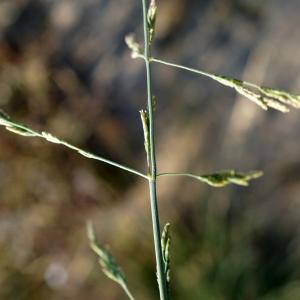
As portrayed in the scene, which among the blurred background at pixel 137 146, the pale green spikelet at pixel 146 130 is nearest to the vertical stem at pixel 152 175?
the pale green spikelet at pixel 146 130

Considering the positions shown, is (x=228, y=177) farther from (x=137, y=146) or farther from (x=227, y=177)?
(x=137, y=146)

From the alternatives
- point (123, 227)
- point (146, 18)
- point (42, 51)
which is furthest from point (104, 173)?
point (146, 18)

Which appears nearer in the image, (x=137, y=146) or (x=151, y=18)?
(x=151, y=18)

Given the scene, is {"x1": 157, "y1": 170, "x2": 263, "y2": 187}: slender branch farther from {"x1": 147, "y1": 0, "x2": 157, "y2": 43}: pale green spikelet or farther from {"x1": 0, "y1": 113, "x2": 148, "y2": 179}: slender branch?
{"x1": 147, "y1": 0, "x2": 157, "y2": 43}: pale green spikelet

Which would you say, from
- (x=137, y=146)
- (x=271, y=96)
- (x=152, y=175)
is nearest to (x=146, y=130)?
(x=152, y=175)

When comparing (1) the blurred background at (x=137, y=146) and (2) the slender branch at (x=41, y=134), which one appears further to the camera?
(1) the blurred background at (x=137, y=146)

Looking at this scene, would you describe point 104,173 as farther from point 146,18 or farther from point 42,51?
point 146,18

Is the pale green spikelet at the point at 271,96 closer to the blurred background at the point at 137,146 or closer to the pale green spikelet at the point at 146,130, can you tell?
the pale green spikelet at the point at 146,130

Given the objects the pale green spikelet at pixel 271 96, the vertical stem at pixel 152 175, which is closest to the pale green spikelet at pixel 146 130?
the vertical stem at pixel 152 175

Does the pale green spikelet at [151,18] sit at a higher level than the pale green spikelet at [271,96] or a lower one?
higher

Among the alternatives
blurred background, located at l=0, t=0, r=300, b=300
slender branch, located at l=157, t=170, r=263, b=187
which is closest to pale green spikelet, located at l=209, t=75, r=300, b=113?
slender branch, located at l=157, t=170, r=263, b=187
